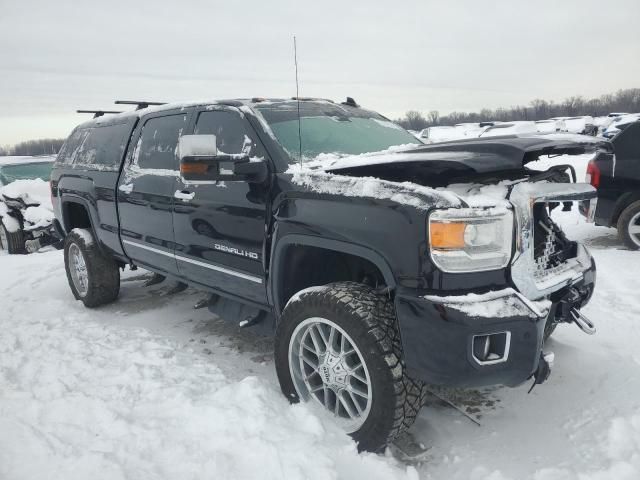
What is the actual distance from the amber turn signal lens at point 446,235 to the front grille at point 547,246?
24.9 inches

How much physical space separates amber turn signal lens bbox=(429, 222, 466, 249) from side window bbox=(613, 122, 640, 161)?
5099mm

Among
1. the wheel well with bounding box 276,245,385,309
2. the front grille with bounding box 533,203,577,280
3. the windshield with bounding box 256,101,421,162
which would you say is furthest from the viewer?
the windshield with bounding box 256,101,421,162

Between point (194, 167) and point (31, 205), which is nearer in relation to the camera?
point (194, 167)

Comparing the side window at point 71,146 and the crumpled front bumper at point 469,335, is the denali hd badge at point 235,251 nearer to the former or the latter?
the crumpled front bumper at point 469,335

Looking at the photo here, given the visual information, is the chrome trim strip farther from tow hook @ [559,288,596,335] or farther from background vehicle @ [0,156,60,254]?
background vehicle @ [0,156,60,254]

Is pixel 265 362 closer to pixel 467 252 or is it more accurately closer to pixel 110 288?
pixel 467 252

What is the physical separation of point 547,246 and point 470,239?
0.85 meters

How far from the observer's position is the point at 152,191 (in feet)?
12.9

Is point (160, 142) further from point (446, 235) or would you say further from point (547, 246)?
point (547, 246)

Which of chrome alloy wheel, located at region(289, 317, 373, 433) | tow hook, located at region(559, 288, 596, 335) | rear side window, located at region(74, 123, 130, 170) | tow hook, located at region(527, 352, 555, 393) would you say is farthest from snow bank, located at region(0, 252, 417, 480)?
rear side window, located at region(74, 123, 130, 170)

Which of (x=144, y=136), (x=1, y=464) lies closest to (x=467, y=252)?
(x=1, y=464)

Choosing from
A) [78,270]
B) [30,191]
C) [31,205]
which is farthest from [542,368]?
[30,191]

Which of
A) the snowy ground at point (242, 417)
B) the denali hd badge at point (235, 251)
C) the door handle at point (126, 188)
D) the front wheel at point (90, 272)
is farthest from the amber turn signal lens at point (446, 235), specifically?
the front wheel at point (90, 272)

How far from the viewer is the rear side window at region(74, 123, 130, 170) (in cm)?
453
